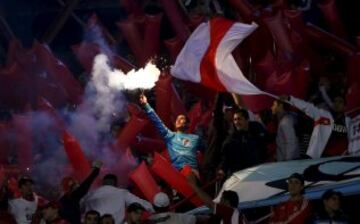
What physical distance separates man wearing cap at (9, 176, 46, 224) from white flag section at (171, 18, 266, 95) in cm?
233

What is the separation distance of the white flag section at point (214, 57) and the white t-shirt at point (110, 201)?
1.70m

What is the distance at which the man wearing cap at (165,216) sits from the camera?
29.7ft

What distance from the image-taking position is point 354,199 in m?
8.62

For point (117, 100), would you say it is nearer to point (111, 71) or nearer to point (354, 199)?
point (111, 71)

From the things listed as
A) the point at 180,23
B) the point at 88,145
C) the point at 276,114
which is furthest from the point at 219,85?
the point at 180,23

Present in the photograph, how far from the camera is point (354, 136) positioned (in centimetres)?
1004

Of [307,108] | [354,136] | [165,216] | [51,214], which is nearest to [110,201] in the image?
[51,214]

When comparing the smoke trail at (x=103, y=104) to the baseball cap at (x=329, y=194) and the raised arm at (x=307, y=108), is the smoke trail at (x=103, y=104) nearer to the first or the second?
the raised arm at (x=307, y=108)

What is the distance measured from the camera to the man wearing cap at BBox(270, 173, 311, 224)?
8.50 metres

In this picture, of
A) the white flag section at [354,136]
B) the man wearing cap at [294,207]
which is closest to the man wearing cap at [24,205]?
the man wearing cap at [294,207]

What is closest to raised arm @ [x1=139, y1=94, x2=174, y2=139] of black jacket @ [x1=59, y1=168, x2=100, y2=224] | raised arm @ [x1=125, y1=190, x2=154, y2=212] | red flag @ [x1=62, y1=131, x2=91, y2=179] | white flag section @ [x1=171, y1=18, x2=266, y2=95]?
white flag section @ [x1=171, y1=18, x2=266, y2=95]

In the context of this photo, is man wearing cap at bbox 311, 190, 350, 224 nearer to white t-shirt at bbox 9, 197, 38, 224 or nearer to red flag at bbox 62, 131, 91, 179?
white t-shirt at bbox 9, 197, 38, 224

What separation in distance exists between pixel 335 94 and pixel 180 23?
10.4 ft

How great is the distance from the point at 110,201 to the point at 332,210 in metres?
2.70
